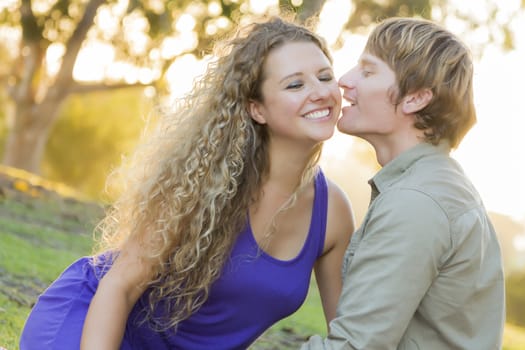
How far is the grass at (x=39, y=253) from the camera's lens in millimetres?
5672

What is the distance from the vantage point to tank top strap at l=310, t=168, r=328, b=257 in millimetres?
3953

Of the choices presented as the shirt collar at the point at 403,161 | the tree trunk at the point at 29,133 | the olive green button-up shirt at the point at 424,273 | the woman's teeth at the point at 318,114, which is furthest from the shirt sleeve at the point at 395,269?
the tree trunk at the point at 29,133

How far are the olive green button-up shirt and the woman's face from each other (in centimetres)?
63

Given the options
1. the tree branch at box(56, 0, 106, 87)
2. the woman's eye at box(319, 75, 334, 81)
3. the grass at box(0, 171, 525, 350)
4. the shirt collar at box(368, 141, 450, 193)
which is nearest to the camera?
the shirt collar at box(368, 141, 450, 193)

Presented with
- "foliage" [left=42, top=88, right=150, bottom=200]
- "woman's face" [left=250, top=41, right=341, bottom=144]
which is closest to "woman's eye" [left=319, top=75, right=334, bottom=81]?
"woman's face" [left=250, top=41, right=341, bottom=144]

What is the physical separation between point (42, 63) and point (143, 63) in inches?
101

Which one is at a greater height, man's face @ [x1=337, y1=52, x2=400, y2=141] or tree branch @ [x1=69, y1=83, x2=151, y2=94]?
man's face @ [x1=337, y1=52, x2=400, y2=141]

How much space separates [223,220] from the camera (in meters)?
3.73

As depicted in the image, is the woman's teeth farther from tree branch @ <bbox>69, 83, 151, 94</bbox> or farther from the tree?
tree branch @ <bbox>69, 83, 151, 94</bbox>

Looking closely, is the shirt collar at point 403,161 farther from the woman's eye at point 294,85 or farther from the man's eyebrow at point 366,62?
the woman's eye at point 294,85

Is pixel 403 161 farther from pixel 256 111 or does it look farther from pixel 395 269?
pixel 256 111

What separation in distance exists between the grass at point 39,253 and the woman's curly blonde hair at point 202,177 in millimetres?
1368

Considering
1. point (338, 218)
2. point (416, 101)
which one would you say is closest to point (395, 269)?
point (416, 101)

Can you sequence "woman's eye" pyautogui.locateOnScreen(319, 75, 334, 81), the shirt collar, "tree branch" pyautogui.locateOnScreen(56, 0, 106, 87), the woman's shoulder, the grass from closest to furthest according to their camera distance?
the shirt collar < "woman's eye" pyautogui.locateOnScreen(319, 75, 334, 81) < the woman's shoulder < the grass < "tree branch" pyautogui.locateOnScreen(56, 0, 106, 87)
